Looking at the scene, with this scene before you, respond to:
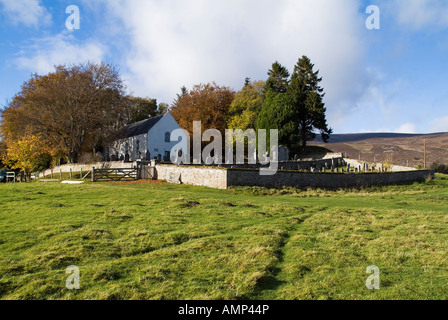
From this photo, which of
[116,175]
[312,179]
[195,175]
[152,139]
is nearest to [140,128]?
[152,139]

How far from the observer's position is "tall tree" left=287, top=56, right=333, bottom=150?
59.1 m

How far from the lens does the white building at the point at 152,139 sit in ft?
168

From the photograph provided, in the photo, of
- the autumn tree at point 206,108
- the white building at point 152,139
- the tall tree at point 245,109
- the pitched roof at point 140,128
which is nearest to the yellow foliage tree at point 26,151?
the pitched roof at point 140,128

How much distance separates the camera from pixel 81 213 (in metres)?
12.6

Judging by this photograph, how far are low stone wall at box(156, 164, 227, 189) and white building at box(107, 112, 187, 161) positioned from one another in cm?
2124

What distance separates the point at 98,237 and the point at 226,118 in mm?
49291

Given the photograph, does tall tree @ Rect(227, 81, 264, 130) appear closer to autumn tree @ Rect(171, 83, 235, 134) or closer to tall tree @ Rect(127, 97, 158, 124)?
autumn tree @ Rect(171, 83, 235, 134)

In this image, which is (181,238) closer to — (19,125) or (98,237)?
(98,237)

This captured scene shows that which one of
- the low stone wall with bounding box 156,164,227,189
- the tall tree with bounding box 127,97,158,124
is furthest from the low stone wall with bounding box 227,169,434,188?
the tall tree with bounding box 127,97,158,124

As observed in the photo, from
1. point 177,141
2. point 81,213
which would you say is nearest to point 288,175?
point 81,213

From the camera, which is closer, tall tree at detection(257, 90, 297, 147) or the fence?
the fence

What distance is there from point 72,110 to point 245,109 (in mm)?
28803

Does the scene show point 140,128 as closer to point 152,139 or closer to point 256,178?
point 152,139

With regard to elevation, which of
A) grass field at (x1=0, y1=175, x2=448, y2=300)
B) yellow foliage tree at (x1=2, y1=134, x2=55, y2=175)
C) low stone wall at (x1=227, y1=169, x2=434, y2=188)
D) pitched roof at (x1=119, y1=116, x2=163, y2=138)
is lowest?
grass field at (x1=0, y1=175, x2=448, y2=300)
